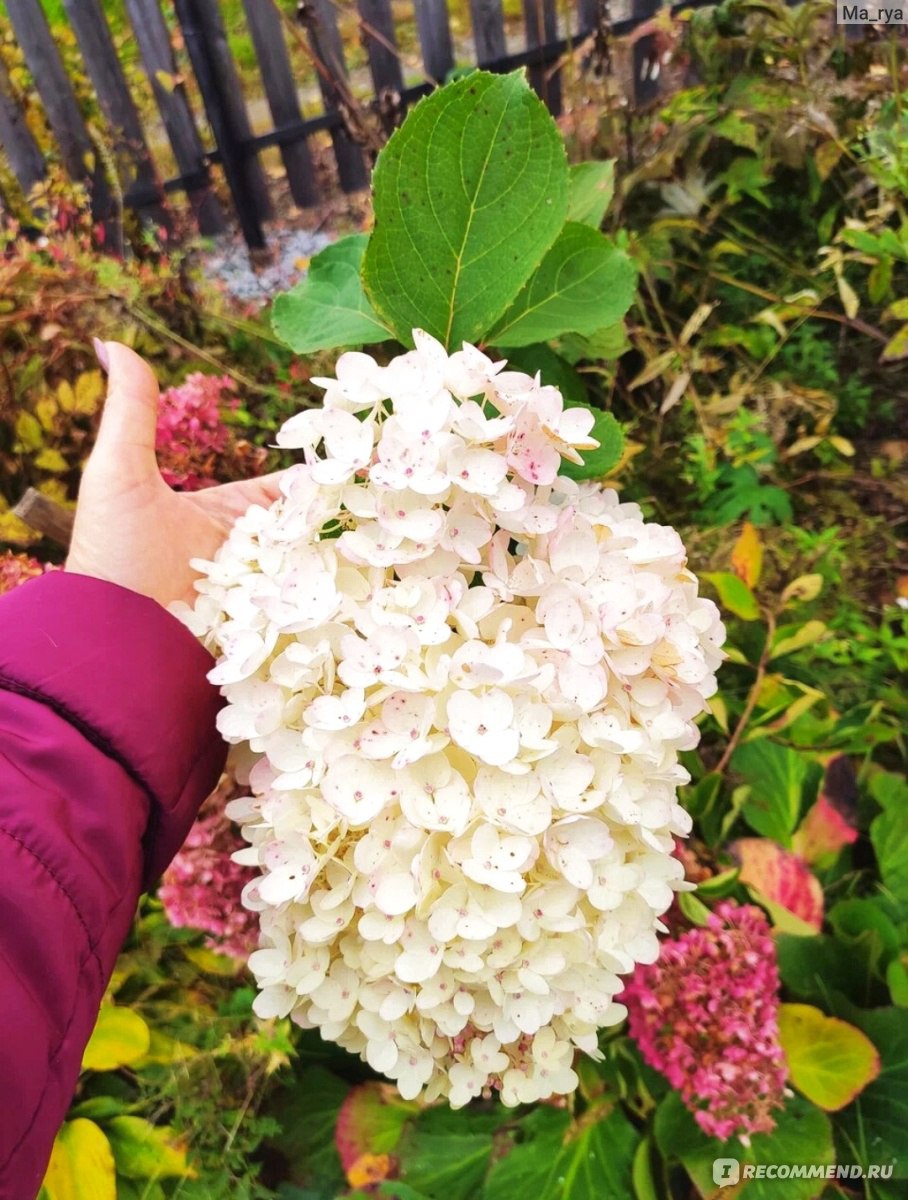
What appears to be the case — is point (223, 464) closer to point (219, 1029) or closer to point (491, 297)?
point (491, 297)

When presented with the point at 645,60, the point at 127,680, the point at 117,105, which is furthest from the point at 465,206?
the point at 645,60

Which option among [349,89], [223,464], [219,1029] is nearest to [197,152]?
[349,89]

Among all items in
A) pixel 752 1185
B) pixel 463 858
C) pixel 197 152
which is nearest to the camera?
pixel 463 858

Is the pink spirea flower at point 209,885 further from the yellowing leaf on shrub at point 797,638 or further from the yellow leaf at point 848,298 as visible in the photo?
the yellow leaf at point 848,298

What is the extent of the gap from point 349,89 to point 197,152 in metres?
0.22

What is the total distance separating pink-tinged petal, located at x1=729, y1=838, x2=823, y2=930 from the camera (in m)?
0.90

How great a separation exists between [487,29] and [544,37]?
0.10 metres

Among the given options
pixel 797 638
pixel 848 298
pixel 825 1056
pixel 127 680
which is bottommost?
pixel 825 1056

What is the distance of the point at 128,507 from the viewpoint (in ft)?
2.31

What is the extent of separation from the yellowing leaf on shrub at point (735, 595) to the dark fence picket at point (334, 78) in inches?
29.4

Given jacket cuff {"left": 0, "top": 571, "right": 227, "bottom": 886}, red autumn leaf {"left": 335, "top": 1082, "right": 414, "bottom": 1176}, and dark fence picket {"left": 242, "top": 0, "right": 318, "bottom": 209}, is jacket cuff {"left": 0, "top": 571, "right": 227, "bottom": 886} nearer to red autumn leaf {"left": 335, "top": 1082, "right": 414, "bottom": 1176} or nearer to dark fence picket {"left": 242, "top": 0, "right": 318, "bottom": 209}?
red autumn leaf {"left": 335, "top": 1082, "right": 414, "bottom": 1176}

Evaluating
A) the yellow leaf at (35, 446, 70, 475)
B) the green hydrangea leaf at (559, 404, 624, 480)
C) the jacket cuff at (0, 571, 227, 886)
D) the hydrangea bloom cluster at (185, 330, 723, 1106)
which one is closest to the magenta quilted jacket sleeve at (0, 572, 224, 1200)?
the jacket cuff at (0, 571, 227, 886)

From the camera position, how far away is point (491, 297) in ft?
1.75

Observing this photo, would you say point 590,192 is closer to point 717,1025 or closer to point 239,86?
point 239,86
